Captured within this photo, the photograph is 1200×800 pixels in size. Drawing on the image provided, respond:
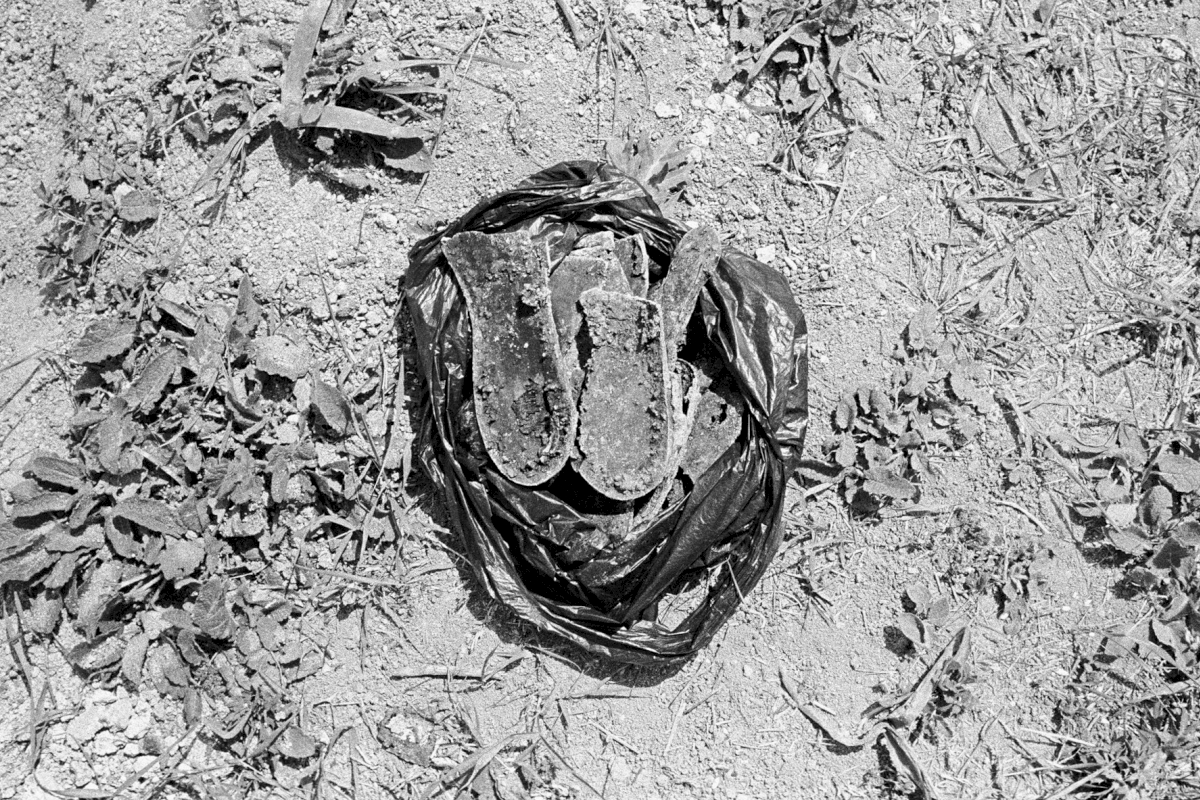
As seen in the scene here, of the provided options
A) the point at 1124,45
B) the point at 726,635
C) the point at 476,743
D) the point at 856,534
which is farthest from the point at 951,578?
the point at 1124,45

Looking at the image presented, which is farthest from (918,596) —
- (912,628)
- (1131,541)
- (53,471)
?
(53,471)

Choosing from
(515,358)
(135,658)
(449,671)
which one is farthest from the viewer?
(449,671)

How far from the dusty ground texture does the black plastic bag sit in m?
0.17

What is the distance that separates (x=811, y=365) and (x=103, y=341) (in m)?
2.59

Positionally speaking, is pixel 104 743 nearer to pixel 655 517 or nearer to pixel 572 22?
pixel 655 517

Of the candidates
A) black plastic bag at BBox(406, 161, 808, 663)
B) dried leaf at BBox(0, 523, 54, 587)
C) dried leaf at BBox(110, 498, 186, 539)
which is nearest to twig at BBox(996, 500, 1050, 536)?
black plastic bag at BBox(406, 161, 808, 663)

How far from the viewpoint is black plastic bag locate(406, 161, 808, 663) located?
302 centimetres

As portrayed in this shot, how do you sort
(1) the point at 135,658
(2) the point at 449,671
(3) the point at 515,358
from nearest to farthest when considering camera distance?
(3) the point at 515,358
(1) the point at 135,658
(2) the point at 449,671

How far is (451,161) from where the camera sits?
323cm

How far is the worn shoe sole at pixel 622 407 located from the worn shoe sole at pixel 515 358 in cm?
9

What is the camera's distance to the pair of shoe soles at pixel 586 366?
293 cm

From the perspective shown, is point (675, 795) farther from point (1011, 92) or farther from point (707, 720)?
point (1011, 92)

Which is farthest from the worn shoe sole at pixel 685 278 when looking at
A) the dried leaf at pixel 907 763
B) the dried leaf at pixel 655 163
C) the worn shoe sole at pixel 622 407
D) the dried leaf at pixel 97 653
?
the dried leaf at pixel 97 653

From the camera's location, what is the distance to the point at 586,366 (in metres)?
3.03
